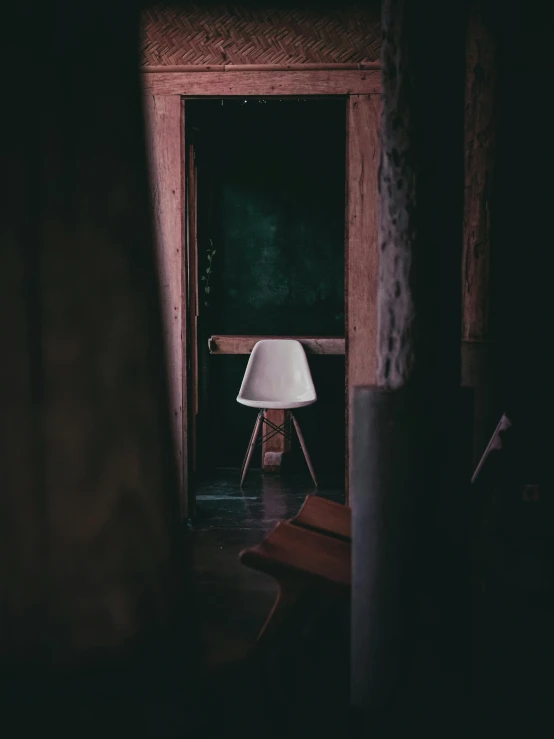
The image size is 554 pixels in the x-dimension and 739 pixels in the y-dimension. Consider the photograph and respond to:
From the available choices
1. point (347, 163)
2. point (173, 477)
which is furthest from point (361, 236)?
point (173, 477)

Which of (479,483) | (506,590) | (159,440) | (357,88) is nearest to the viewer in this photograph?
(159,440)

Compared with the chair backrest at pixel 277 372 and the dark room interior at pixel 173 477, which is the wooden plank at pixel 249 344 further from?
the dark room interior at pixel 173 477

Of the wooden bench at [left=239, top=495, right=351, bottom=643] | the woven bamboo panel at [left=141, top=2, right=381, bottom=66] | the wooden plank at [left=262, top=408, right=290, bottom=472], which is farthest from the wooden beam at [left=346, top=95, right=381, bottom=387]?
the wooden plank at [left=262, top=408, right=290, bottom=472]

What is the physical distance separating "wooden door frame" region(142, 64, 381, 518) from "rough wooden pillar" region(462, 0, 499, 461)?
2.18ft

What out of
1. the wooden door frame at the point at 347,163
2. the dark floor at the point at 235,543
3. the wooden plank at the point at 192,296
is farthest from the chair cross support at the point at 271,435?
the wooden door frame at the point at 347,163

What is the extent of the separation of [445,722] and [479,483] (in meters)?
0.73

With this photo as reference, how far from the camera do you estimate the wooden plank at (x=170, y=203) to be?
3.95 metres

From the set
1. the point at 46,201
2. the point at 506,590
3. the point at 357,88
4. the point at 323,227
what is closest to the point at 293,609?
the point at 506,590

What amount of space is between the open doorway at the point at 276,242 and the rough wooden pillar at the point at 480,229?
8.63ft

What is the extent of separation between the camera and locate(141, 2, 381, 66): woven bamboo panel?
3816 millimetres

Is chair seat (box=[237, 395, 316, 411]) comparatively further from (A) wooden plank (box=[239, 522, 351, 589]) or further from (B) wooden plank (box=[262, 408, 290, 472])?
(A) wooden plank (box=[239, 522, 351, 589])

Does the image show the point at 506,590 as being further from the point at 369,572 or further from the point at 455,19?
the point at 455,19

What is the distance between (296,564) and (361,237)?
88.5 inches

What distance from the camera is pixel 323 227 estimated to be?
598 centimetres
